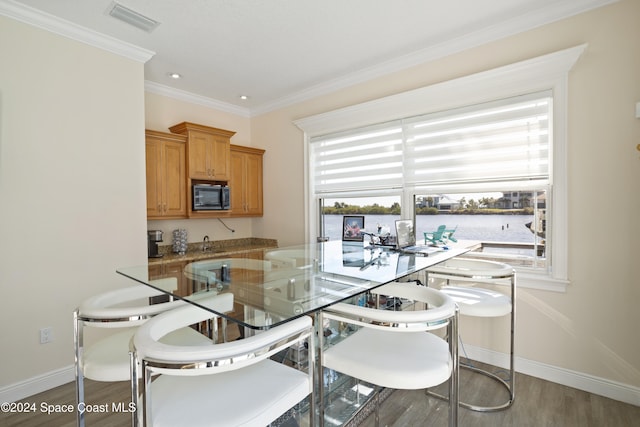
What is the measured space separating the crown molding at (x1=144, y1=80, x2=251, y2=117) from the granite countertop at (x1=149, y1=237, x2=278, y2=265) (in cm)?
183

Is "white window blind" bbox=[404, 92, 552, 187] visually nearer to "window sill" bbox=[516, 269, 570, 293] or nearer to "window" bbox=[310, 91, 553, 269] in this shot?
"window" bbox=[310, 91, 553, 269]

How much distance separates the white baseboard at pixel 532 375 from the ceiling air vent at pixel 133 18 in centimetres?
279

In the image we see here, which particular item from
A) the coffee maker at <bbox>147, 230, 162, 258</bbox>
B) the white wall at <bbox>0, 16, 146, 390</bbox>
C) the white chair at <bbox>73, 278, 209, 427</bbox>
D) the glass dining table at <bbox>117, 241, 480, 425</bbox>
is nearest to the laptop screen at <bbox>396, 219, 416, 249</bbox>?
the glass dining table at <bbox>117, 241, 480, 425</bbox>

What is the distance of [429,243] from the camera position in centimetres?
301

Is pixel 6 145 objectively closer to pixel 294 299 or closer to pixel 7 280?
pixel 7 280

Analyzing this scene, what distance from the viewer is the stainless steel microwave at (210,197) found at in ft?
12.0

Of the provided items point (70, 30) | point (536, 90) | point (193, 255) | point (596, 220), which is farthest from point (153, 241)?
point (596, 220)

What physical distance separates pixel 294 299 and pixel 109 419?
1774 millimetres

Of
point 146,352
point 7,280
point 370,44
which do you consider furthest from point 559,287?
point 7,280

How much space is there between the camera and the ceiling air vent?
230cm

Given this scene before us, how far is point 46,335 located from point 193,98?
292 centimetres

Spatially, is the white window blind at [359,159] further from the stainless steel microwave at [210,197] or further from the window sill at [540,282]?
the window sill at [540,282]

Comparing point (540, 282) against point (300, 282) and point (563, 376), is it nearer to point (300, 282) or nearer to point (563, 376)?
point (563, 376)

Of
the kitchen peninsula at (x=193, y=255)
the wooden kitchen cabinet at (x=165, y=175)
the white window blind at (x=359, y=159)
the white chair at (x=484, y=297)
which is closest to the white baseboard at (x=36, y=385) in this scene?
the kitchen peninsula at (x=193, y=255)
